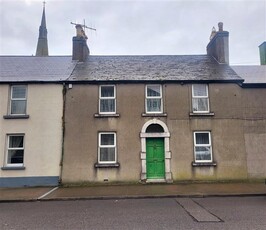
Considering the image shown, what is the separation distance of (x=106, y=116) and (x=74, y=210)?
21.3 ft

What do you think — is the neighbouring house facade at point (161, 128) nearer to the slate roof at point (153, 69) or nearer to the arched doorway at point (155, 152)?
the arched doorway at point (155, 152)

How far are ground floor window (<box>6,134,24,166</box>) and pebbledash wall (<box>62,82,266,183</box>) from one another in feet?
8.40

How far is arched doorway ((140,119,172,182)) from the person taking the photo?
13320mm

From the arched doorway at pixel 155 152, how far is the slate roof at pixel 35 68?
5.87 metres

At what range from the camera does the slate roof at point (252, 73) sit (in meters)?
15.3

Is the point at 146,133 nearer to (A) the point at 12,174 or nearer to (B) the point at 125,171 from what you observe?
(B) the point at 125,171

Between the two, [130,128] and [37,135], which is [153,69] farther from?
[37,135]

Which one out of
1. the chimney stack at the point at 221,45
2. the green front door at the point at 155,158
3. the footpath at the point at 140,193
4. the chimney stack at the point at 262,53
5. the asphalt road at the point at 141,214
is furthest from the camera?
the chimney stack at the point at 262,53

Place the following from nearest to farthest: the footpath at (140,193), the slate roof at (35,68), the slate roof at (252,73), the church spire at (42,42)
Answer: the footpath at (140,193), the slate roof at (35,68), the slate roof at (252,73), the church spire at (42,42)

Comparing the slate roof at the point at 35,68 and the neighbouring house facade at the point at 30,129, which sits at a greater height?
the slate roof at the point at 35,68

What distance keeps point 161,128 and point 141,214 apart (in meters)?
6.97

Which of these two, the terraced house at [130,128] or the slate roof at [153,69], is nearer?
the terraced house at [130,128]

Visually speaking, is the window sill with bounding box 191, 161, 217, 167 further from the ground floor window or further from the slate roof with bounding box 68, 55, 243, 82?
the ground floor window

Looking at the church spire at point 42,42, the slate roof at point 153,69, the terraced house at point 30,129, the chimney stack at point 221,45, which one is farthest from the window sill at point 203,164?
the church spire at point 42,42
